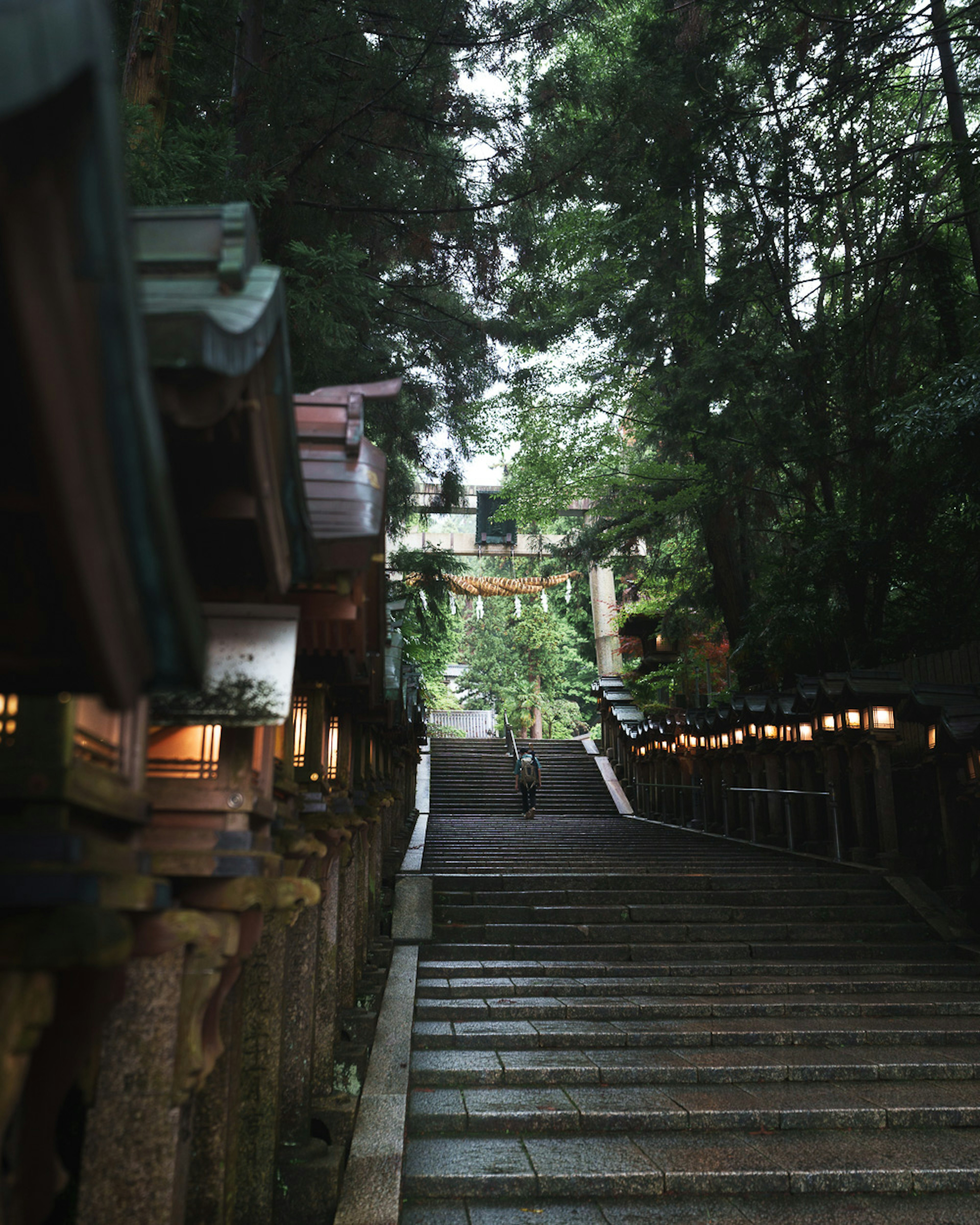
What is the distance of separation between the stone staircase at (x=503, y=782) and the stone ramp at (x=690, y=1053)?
10.5 metres

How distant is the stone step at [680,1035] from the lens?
8.07 meters

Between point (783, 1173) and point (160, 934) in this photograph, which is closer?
point (160, 934)

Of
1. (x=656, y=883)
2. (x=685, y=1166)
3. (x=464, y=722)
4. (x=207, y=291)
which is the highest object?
(x=464, y=722)

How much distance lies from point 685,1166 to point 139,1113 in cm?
406

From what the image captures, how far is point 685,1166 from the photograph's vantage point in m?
5.77

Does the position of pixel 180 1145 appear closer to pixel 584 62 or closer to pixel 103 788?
pixel 103 788

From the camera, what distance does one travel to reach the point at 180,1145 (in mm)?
3400

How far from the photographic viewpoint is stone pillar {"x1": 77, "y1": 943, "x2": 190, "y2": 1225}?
3141 millimetres

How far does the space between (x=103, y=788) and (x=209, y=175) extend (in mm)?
6109

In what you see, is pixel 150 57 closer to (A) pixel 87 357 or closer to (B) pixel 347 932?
(A) pixel 87 357

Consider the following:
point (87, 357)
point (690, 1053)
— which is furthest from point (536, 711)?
point (87, 357)

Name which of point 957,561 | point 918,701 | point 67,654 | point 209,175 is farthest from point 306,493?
point 957,561

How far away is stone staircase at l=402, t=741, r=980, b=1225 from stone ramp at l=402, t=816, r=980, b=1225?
0.06 ft

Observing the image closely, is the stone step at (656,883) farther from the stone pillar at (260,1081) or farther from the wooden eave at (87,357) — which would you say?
the wooden eave at (87,357)
